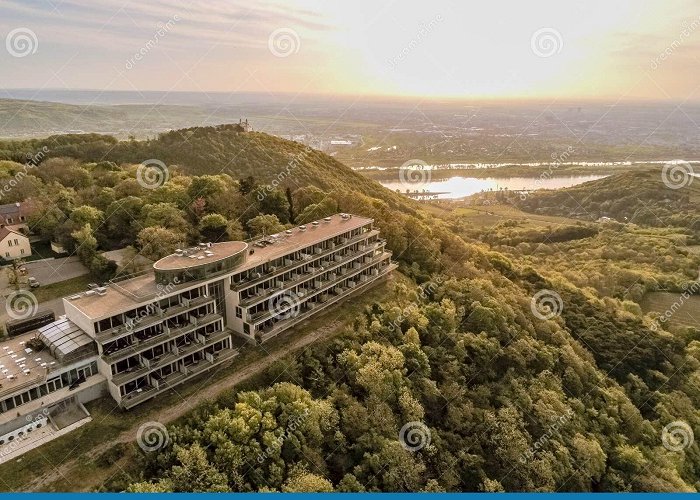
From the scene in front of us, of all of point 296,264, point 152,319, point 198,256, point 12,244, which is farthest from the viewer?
point 12,244

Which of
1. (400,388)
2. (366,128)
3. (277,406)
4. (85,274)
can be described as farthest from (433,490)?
(366,128)

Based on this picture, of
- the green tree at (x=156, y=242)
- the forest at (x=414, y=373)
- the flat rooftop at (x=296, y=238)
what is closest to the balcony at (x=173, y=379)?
the forest at (x=414, y=373)

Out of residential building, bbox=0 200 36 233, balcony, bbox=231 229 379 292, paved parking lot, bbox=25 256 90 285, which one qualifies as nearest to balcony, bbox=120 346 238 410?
balcony, bbox=231 229 379 292

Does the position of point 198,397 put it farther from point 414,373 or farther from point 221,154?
point 221,154

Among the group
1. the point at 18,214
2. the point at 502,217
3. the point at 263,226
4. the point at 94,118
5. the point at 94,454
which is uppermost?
the point at 94,118

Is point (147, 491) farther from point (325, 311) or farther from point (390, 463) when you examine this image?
point (325, 311)

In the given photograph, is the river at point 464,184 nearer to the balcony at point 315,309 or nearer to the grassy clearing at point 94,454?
the balcony at point 315,309

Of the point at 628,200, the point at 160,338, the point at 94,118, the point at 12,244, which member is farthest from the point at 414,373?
the point at 628,200
